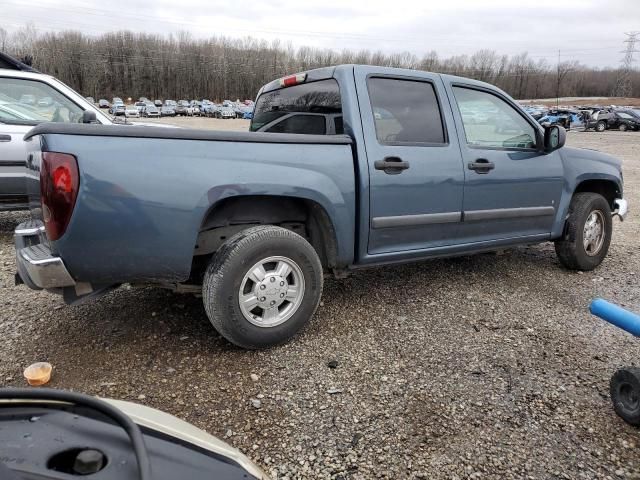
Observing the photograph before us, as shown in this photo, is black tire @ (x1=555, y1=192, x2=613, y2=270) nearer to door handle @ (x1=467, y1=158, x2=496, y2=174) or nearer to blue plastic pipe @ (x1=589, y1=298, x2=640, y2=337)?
door handle @ (x1=467, y1=158, x2=496, y2=174)

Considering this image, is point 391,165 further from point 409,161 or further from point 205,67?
point 205,67

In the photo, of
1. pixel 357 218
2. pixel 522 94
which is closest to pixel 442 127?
pixel 357 218

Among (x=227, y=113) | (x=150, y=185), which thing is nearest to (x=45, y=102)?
(x=150, y=185)

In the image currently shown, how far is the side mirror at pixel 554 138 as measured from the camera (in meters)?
4.28

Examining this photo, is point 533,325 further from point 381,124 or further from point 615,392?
point 381,124

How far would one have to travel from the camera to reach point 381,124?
3523 millimetres

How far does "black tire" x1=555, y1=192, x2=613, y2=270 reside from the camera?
4.71m

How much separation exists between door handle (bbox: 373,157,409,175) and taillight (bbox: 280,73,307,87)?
106 cm

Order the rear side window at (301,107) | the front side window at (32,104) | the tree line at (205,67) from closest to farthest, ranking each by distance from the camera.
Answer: the rear side window at (301,107) < the front side window at (32,104) < the tree line at (205,67)

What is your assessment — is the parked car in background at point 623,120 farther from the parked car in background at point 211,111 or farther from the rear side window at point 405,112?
the parked car in background at point 211,111

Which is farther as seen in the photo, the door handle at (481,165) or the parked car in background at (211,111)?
the parked car in background at (211,111)

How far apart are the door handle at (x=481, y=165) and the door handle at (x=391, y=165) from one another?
67 cm

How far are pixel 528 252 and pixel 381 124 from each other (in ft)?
9.86

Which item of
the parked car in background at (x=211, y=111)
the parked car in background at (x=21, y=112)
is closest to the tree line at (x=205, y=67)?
the parked car in background at (x=211, y=111)
